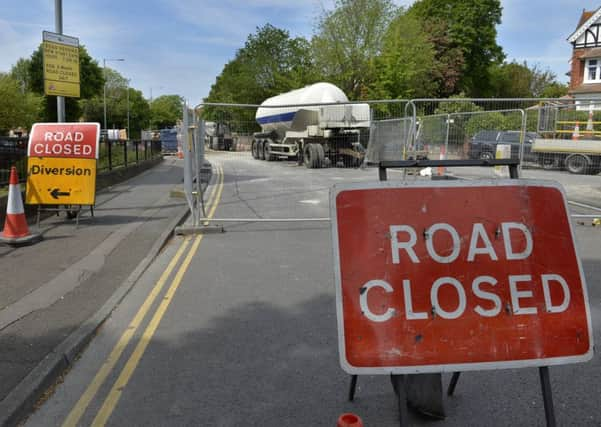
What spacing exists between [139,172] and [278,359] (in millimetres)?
18793

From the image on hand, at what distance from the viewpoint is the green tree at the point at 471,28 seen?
5572 cm

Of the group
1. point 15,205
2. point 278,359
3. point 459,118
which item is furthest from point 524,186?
point 459,118

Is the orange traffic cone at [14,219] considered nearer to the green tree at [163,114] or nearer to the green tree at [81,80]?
the green tree at [81,80]

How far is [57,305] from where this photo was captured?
567cm

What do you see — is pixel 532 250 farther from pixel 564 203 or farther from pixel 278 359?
pixel 278 359

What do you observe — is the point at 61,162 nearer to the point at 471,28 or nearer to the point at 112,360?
the point at 112,360

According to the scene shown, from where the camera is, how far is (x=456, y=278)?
2924 mm

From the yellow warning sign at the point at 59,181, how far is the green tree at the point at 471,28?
1928 inches

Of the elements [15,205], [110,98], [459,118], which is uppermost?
[110,98]

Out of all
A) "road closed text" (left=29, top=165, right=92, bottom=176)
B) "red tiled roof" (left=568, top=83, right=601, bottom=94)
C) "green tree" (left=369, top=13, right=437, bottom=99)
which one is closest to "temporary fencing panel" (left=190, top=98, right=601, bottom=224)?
"road closed text" (left=29, top=165, right=92, bottom=176)

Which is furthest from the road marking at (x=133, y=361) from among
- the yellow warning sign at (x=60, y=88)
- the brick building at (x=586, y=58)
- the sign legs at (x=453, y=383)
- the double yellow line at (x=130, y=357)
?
the brick building at (x=586, y=58)

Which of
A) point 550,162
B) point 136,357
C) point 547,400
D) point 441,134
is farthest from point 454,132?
point 547,400

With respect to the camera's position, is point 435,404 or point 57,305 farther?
point 57,305

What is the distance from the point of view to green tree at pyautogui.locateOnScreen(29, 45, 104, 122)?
5671 cm
